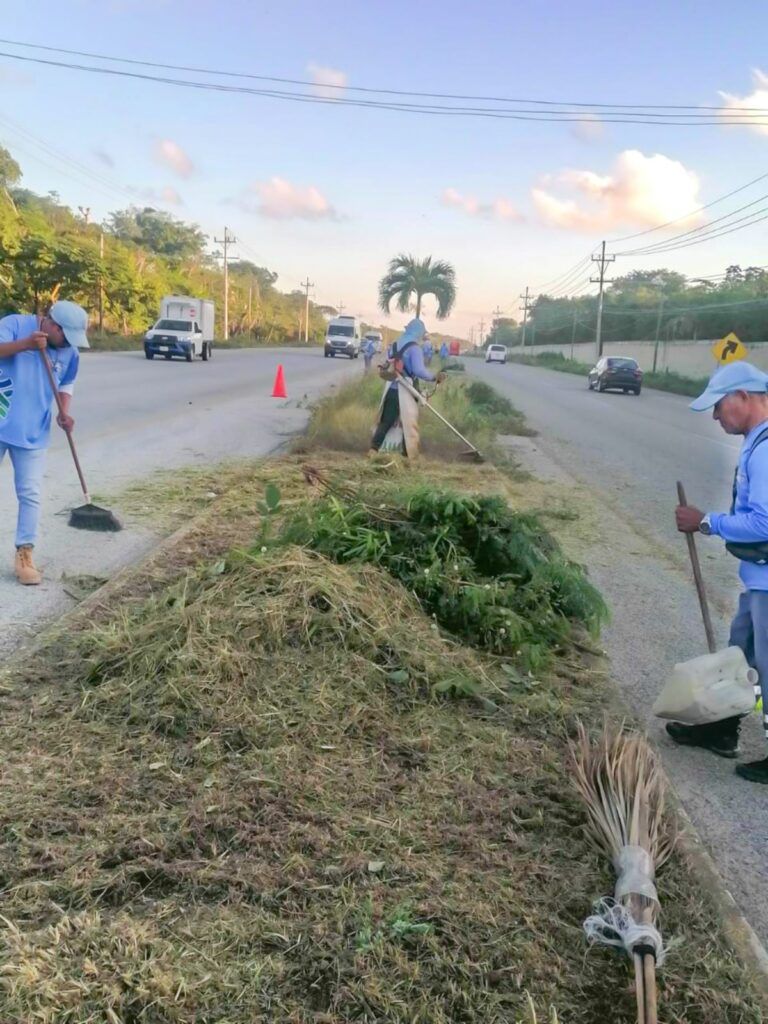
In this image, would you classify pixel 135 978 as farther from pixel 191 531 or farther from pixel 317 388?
pixel 317 388

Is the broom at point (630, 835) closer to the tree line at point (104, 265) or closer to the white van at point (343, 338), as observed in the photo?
the tree line at point (104, 265)

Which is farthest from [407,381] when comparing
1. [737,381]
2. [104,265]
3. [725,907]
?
[104,265]

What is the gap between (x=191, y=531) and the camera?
6508 millimetres

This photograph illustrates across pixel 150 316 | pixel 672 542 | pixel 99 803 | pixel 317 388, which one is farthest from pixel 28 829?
pixel 150 316

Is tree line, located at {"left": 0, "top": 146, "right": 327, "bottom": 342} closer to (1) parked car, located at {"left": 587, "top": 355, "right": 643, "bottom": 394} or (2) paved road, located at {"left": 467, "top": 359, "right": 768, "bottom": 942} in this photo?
(1) parked car, located at {"left": 587, "top": 355, "right": 643, "bottom": 394}

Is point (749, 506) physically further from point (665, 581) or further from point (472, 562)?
point (665, 581)

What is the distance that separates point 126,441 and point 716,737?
958 centimetres

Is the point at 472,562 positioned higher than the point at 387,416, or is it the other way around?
the point at 387,416

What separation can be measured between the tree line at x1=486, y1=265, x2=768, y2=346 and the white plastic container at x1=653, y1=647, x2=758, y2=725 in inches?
1771

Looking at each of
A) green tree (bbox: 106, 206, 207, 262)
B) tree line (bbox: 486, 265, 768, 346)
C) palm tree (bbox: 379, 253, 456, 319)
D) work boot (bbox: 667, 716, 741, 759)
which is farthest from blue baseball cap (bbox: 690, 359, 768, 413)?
green tree (bbox: 106, 206, 207, 262)

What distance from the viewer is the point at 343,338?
52.0 m

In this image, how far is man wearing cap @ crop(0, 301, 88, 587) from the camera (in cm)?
505

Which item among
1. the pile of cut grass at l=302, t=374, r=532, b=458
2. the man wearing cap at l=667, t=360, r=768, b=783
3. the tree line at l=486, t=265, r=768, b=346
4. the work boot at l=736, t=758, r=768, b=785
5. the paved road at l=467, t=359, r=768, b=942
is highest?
the tree line at l=486, t=265, r=768, b=346

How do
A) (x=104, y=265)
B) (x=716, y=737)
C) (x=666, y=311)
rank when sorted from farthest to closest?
(x=666, y=311), (x=104, y=265), (x=716, y=737)
